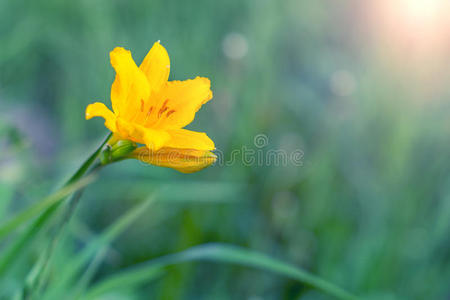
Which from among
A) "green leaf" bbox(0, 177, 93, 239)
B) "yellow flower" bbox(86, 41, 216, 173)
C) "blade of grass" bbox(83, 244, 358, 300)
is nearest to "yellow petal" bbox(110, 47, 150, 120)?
"yellow flower" bbox(86, 41, 216, 173)

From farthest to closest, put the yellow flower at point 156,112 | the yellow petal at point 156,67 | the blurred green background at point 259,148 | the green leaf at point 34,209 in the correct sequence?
the blurred green background at point 259,148
the yellow petal at point 156,67
the yellow flower at point 156,112
the green leaf at point 34,209

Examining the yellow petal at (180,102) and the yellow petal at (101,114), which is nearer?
the yellow petal at (101,114)

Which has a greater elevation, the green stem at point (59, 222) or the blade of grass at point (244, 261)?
the green stem at point (59, 222)

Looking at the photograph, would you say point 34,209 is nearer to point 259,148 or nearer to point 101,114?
point 101,114

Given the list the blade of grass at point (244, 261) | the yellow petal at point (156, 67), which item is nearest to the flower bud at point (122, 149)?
the yellow petal at point (156, 67)

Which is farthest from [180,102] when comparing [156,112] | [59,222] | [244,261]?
[244,261]

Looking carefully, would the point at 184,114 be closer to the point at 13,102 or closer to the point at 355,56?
the point at 13,102

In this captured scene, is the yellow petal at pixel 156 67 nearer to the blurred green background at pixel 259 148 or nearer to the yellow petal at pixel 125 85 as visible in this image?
the yellow petal at pixel 125 85

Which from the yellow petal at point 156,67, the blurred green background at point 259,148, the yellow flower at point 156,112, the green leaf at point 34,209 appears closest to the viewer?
the green leaf at point 34,209
